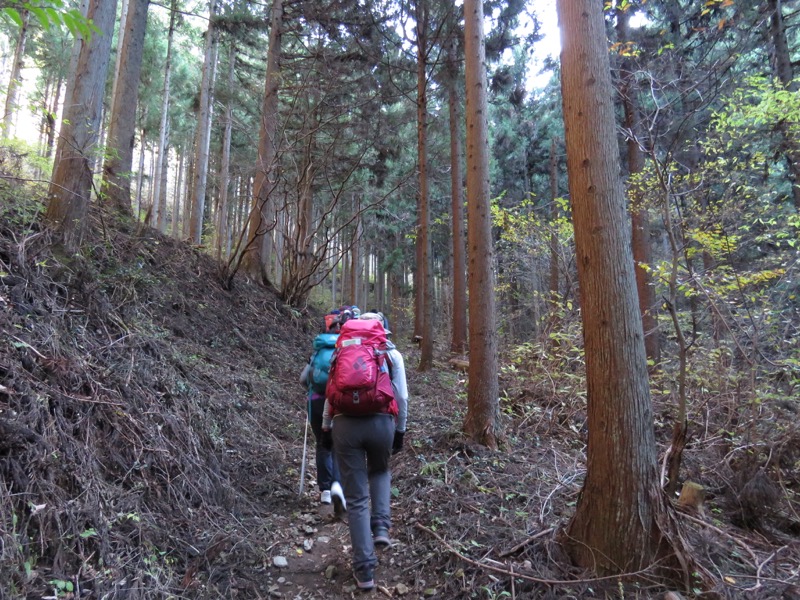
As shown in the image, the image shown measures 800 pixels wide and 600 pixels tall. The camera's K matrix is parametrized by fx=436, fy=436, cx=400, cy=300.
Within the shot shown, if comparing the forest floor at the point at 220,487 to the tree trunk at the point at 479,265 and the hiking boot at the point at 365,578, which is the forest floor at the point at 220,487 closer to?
the hiking boot at the point at 365,578

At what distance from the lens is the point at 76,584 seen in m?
2.26

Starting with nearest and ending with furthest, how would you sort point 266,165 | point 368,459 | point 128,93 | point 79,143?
point 368,459 < point 79,143 < point 128,93 < point 266,165

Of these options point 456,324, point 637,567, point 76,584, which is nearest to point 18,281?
point 76,584

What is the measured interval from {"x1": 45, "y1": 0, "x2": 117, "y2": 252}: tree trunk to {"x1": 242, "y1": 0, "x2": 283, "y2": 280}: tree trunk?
419 centimetres

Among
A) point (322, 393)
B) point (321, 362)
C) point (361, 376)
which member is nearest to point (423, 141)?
point (321, 362)

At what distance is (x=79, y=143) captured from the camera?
17.5ft

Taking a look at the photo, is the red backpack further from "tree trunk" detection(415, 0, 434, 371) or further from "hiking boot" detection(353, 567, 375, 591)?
"tree trunk" detection(415, 0, 434, 371)

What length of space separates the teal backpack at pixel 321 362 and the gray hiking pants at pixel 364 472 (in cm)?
99

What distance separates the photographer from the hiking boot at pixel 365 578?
3000 mm

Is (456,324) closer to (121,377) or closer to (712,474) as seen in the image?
(712,474)

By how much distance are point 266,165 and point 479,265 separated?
681 centimetres

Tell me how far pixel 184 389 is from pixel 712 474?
574 cm

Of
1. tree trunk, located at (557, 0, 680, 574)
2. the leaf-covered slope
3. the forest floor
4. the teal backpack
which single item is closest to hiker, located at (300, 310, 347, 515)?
the teal backpack

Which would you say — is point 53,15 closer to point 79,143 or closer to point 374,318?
point 374,318
